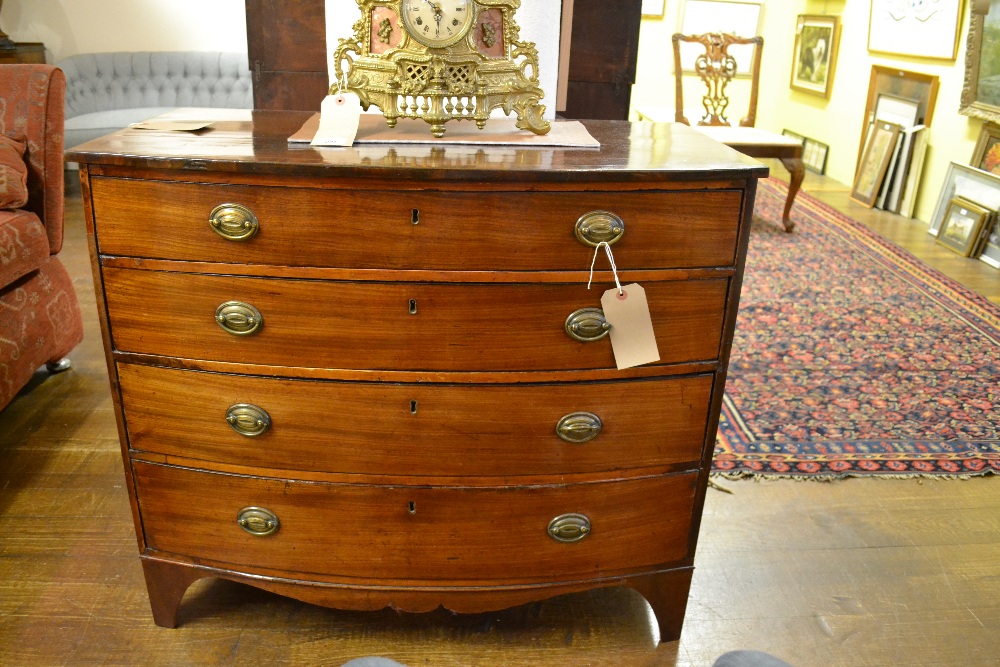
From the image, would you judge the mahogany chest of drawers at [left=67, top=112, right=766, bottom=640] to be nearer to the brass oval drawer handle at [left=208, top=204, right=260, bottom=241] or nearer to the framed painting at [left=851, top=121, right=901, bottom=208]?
the brass oval drawer handle at [left=208, top=204, right=260, bottom=241]

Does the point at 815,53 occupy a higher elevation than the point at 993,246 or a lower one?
higher

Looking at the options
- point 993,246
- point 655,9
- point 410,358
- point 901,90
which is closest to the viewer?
point 410,358

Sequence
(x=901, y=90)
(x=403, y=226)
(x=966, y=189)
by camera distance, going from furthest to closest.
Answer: (x=901, y=90)
(x=966, y=189)
(x=403, y=226)

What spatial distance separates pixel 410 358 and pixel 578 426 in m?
0.35

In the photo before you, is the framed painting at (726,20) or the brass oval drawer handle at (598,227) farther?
the framed painting at (726,20)

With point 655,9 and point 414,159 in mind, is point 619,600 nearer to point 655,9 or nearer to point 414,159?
point 414,159

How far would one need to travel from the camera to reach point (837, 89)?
6531 mm

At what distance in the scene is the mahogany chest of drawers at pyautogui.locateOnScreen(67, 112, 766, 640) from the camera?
4.60 ft

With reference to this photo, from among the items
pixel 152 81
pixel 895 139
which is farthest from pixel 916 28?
pixel 152 81

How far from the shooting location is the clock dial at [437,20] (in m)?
1.49

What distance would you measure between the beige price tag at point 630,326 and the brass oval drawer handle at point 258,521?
0.78 m

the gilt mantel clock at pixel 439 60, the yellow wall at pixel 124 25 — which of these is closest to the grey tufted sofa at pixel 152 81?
the yellow wall at pixel 124 25

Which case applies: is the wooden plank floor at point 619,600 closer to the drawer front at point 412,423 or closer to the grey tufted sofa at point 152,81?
the drawer front at point 412,423

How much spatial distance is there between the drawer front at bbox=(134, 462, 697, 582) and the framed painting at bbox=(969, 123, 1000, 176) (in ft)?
13.1
